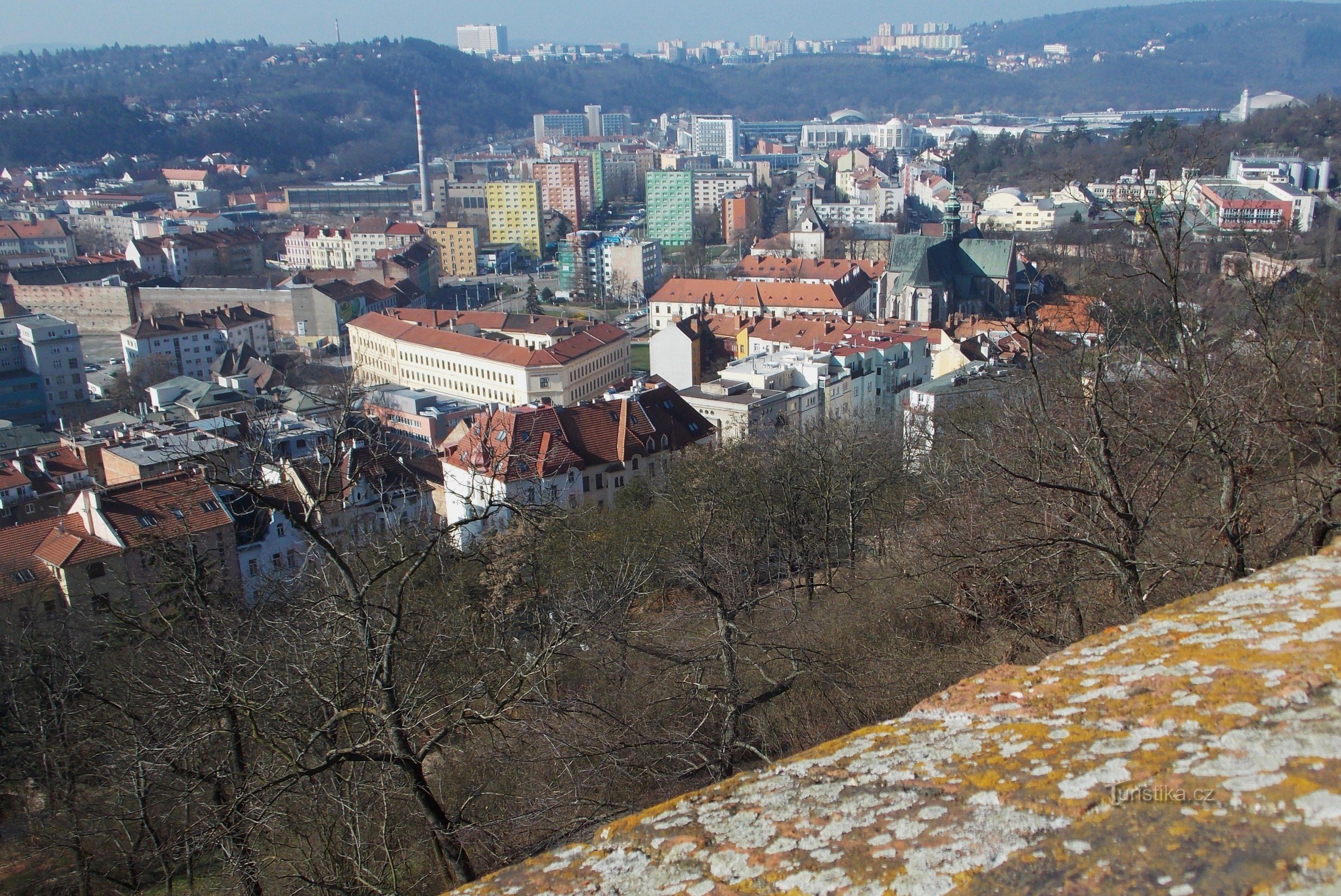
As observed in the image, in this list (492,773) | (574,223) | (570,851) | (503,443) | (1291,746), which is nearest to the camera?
(1291,746)

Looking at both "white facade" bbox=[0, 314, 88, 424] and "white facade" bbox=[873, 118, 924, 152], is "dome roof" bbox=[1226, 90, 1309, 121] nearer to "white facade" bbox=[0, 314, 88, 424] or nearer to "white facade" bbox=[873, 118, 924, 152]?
"white facade" bbox=[873, 118, 924, 152]

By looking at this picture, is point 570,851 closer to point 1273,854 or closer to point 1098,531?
point 1273,854

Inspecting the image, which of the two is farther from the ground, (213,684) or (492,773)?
(213,684)

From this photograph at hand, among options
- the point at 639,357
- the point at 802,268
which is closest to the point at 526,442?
the point at 639,357

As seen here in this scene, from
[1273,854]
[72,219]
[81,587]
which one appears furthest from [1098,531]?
[72,219]

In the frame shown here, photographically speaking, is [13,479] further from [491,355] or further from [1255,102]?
[1255,102]

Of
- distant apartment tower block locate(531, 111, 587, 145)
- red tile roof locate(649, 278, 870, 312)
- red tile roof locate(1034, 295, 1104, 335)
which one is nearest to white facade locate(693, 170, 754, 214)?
red tile roof locate(649, 278, 870, 312)
